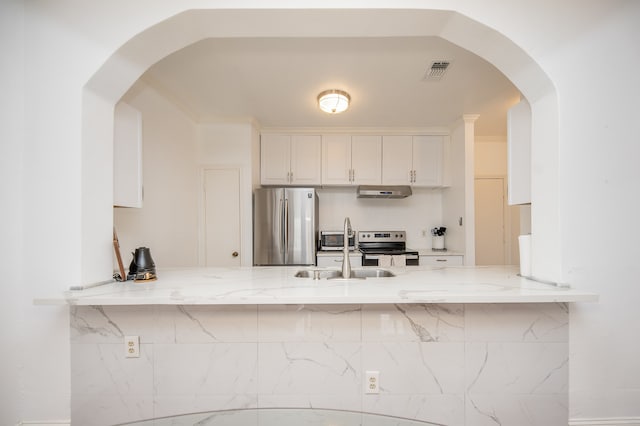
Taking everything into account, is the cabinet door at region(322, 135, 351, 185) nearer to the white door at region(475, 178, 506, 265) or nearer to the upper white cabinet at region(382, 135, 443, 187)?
the upper white cabinet at region(382, 135, 443, 187)

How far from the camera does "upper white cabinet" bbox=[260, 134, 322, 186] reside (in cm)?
374

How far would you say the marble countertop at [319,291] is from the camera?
3.85ft

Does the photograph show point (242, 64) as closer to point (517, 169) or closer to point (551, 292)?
point (517, 169)

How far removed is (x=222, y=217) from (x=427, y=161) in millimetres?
2728

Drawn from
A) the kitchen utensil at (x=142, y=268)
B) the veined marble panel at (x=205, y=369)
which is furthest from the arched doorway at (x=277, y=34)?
the veined marble panel at (x=205, y=369)

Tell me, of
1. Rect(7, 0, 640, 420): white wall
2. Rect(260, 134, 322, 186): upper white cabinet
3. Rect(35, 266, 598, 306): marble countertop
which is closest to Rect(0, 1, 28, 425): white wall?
Rect(7, 0, 640, 420): white wall

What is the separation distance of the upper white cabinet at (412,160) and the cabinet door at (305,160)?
88 cm

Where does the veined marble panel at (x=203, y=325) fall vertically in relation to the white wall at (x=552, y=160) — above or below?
below

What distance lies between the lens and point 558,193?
4.50 ft

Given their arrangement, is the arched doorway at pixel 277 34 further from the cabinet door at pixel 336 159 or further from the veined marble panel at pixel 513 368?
the cabinet door at pixel 336 159

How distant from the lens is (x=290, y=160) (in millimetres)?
3746

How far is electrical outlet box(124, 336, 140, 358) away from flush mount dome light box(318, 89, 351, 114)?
226cm

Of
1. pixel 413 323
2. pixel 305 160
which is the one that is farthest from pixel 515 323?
pixel 305 160

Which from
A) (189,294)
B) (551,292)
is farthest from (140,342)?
(551,292)
